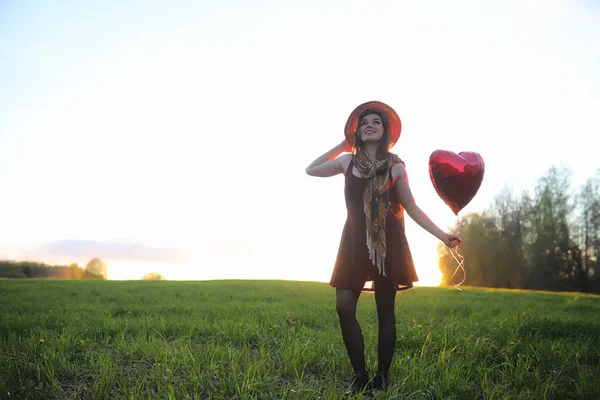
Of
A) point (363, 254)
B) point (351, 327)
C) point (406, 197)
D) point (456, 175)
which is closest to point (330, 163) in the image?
point (406, 197)

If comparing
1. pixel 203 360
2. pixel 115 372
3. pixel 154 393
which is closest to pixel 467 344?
pixel 203 360

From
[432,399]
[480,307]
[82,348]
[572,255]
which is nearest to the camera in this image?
[432,399]

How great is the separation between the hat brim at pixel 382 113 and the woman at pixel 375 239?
92mm

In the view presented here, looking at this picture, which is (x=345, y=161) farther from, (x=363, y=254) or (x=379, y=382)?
(x=379, y=382)

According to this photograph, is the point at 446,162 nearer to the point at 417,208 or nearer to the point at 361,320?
the point at 417,208

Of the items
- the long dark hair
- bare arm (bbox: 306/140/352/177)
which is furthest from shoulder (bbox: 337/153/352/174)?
the long dark hair

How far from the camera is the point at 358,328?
136 inches

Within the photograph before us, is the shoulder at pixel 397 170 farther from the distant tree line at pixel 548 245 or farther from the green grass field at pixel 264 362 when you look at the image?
the distant tree line at pixel 548 245

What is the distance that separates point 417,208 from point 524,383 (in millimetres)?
2291

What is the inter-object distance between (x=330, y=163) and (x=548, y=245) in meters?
38.0

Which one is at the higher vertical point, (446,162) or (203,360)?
(446,162)

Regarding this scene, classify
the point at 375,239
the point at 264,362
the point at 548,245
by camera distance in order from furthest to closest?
1. the point at 548,245
2. the point at 264,362
3. the point at 375,239

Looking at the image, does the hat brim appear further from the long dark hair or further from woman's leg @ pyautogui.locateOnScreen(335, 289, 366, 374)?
woman's leg @ pyautogui.locateOnScreen(335, 289, 366, 374)

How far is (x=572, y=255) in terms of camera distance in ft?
114
